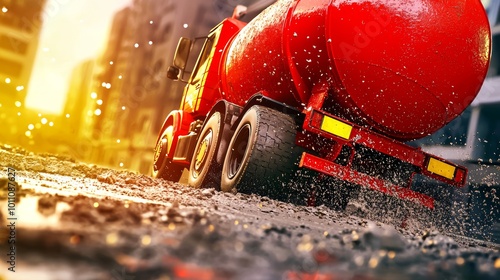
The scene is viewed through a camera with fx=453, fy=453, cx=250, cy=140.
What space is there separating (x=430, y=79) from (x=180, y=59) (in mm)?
5055

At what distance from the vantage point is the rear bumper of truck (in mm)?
4207

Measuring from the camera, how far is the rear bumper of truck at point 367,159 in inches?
166

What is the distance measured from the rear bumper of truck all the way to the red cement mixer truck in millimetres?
10

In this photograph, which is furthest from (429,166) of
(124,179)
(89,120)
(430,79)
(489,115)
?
(89,120)

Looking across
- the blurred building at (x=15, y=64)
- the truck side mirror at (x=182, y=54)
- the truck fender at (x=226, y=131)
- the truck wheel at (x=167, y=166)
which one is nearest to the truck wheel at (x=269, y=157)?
the truck fender at (x=226, y=131)

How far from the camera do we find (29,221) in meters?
1.63

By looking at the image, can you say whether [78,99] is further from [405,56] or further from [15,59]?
[405,56]

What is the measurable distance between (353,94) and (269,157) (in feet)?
3.27

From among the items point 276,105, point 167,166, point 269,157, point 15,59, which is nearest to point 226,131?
point 276,105

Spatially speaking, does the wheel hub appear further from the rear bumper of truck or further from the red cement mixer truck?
the rear bumper of truck

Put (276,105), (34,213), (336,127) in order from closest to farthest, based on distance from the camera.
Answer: (34,213)
(336,127)
(276,105)

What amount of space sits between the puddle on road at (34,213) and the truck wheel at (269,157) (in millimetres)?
2373

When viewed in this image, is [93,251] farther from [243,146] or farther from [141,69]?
[141,69]

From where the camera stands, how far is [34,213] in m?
1.84
